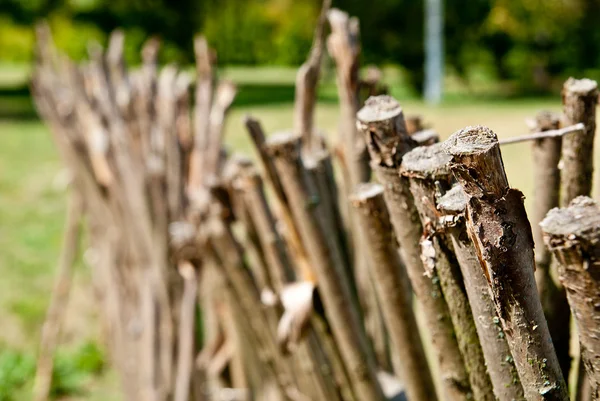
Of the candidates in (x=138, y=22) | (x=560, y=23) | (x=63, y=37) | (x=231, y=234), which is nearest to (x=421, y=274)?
(x=231, y=234)

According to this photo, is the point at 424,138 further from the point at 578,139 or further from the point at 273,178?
the point at 273,178

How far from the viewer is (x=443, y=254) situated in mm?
959

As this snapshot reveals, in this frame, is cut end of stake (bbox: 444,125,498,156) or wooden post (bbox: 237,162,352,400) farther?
wooden post (bbox: 237,162,352,400)

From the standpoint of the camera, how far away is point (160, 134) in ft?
9.84

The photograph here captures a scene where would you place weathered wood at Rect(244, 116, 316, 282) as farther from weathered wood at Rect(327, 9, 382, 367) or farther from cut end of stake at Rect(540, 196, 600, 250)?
cut end of stake at Rect(540, 196, 600, 250)

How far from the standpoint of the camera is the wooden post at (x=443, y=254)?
2.97ft

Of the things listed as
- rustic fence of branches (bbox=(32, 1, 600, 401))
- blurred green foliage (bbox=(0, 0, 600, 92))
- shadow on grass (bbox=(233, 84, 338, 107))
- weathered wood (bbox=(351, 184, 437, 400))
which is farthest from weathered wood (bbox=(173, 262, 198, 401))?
blurred green foliage (bbox=(0, 0, 600, 92))

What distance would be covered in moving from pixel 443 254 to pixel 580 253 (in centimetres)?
30

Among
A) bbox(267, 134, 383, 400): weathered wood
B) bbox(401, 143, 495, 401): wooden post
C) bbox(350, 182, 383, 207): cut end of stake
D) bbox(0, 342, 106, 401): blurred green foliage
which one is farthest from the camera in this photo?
bbox(0, 342, 106, 401): blurred green foliage

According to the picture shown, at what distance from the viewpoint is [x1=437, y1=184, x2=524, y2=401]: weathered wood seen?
86cm

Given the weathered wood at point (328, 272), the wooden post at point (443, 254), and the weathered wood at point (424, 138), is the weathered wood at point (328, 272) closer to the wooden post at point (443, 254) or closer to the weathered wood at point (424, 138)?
the weathered wood at point (424, 138)

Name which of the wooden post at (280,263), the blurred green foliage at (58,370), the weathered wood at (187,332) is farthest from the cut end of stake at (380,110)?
the blurred green foliage at (58,370)

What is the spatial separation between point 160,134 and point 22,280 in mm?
2539

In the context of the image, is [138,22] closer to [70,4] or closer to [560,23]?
[70,4]
